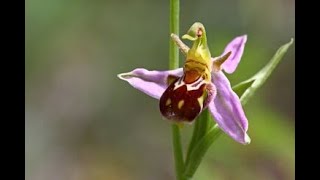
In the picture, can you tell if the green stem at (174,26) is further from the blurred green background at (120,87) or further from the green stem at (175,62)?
the blurred green background at (120,87)

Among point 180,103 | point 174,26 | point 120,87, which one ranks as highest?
point 174,26

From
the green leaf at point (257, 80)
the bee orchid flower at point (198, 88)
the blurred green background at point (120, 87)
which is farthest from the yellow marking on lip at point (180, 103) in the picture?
the blurred green background at point (120, 87)

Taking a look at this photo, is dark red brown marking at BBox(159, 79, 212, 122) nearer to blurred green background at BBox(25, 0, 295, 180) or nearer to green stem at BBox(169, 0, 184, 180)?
green stem at BBox(169, 0, 184, 180)

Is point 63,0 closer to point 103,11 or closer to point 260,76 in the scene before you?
point 103,11

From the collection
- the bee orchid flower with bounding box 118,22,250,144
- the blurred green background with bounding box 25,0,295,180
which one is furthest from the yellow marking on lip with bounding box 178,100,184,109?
the blurred green background with bounding box 25,0,295,180

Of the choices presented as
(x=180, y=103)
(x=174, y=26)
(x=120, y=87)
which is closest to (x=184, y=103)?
(x=180, y=103)

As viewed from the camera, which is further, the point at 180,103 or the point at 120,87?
the point at 120,87

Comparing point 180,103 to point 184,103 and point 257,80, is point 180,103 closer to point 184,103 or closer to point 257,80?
point 184,103
